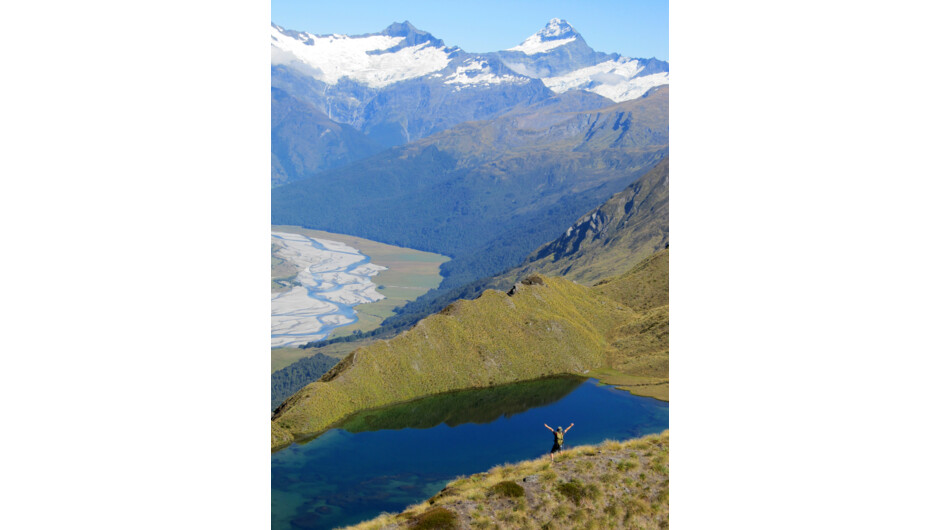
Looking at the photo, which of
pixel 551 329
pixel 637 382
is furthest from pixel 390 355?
pixel 637 382

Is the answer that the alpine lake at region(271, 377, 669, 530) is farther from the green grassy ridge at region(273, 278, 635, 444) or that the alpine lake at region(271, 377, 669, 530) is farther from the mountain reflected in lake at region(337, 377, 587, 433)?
the green grassy ridge at region(273, 278, 635, 444)

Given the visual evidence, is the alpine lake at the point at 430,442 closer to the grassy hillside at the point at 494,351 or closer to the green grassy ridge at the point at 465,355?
the green grassy ridge at the point at 465,355

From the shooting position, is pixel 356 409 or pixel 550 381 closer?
pixel 356 409

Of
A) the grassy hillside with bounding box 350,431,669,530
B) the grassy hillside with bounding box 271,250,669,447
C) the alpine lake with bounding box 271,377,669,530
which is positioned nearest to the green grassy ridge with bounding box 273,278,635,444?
the grassy hillside with bounding box 271,250,669,447

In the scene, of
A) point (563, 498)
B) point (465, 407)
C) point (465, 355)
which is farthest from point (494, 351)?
point (563, 498)
